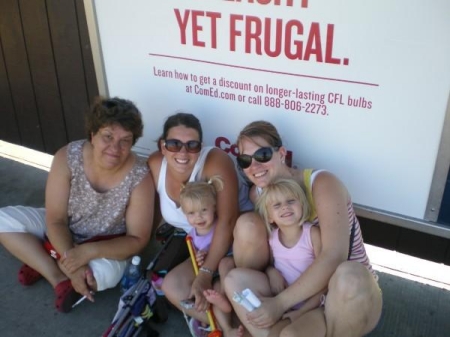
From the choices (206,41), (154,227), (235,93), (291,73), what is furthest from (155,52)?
(154,227)

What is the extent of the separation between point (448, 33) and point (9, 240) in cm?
231

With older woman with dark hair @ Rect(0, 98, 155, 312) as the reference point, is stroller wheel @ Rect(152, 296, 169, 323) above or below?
below

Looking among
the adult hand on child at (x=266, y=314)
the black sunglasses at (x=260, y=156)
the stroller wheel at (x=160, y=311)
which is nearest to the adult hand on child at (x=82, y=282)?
the stroller wheel at (x=160, y=311)

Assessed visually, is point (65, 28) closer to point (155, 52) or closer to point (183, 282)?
point (155, 52)

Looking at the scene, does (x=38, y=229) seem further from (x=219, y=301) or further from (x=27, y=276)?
(x=219, y=301)

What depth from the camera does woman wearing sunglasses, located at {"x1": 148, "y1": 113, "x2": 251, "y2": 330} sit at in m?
2.36

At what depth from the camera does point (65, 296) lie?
8.25 feet

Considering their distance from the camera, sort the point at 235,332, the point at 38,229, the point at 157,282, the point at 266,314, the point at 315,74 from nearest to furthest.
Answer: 1. the point at 266,314
2. the point at 235,332
3. the point at 315,74
4. the point at 157,282
5. the point at 38,229

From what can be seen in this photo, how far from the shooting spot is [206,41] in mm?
2480

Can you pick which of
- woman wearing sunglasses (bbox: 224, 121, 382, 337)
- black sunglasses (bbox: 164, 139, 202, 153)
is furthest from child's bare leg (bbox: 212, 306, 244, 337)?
black sunglasses (bbox: 164, 139, 202, 153)

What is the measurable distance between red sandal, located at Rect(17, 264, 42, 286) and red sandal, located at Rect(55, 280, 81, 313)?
0.26 m

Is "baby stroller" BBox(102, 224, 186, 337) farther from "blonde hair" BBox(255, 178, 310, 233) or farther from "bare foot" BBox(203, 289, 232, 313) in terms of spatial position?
Answer: "blonde hair" BBox(255, 178, 310, 233)

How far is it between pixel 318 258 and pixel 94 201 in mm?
1181

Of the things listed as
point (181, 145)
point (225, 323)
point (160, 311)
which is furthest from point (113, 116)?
point (225, 323)
